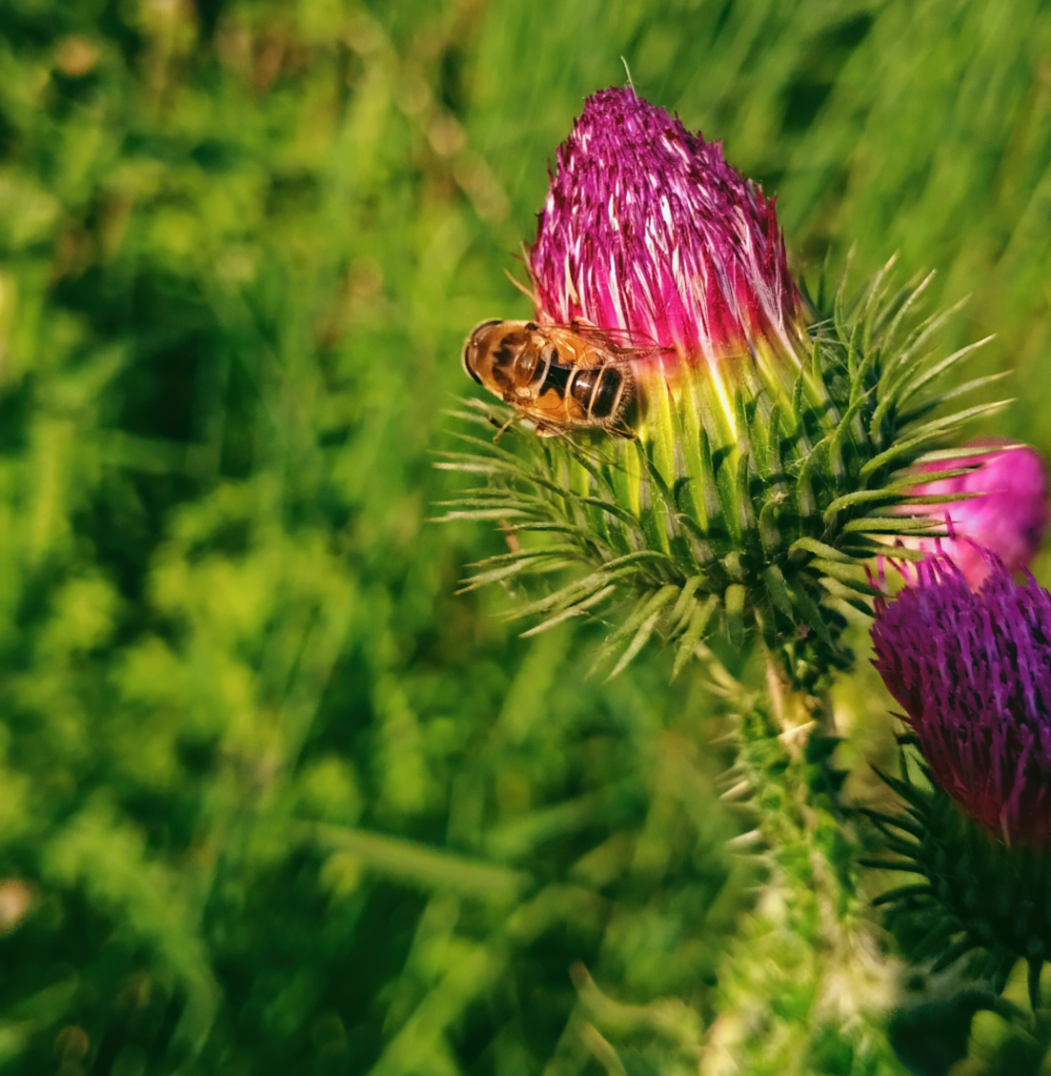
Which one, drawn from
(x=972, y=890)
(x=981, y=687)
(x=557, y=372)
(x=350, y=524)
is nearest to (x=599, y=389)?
(x=557, y=372)

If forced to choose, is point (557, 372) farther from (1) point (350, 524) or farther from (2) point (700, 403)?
(1) point (350, 524)

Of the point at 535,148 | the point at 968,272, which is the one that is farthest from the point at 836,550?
the point at 535,148

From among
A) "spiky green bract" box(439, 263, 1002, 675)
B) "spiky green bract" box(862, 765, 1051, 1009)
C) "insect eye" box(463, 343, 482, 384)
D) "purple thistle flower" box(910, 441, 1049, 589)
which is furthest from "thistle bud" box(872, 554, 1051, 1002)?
"insect eye" box(463, 343, 482, 384)

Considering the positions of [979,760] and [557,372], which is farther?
[557,372]

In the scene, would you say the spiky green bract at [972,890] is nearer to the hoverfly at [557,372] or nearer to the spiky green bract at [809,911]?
the spiky green bract at [809,911]

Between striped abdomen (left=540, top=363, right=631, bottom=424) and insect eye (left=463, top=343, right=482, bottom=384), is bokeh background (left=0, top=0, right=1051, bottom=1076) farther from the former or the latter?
striped abdomen (left=540, top=363, right=631, bottom=424)

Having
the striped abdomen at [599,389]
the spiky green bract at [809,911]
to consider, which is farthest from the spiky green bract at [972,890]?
the striped abdomen at [599,389]
